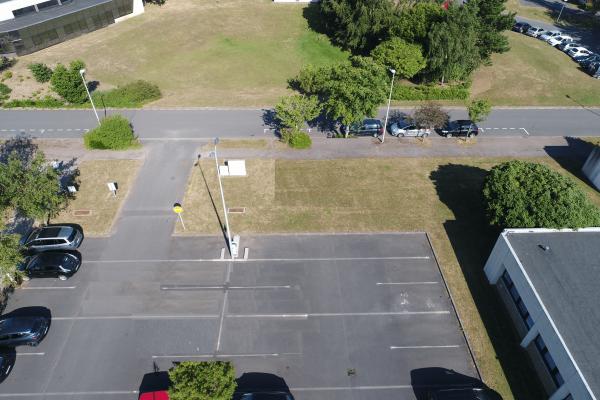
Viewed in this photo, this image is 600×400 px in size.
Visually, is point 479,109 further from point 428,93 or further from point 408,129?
point 428,93

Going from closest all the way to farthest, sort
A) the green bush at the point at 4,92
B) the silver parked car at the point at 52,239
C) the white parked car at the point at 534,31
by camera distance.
A: the silver parked car at the point at 52,239, the green bush at the point at 4,92, the white parked car at the point at 534,31

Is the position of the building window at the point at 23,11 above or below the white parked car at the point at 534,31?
above

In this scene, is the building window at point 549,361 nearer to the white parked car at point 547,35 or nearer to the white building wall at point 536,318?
the white building wall at point 536,318

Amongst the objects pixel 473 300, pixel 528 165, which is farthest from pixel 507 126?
pixel 473 300

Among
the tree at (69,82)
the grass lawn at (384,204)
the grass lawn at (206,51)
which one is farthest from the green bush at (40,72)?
the grass lawn at (384,204)

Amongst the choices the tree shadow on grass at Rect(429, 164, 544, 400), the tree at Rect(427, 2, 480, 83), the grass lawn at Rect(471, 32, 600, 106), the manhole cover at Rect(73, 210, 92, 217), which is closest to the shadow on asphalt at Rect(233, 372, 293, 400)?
the tree shadow on grass at Rect(429, 164, 544, 400)

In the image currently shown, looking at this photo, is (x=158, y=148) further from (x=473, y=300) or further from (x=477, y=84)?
(x=477, y=84)
